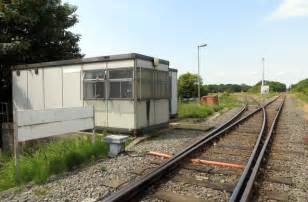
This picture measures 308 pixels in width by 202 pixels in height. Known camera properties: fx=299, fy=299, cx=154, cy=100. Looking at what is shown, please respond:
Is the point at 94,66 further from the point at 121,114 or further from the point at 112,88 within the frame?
the point at 121,114

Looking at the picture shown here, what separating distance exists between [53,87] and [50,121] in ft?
21.8

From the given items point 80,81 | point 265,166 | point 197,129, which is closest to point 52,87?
point 80,81

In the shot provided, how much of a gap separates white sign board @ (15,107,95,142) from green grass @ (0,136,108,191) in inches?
21.3

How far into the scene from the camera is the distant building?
11359 millimetres

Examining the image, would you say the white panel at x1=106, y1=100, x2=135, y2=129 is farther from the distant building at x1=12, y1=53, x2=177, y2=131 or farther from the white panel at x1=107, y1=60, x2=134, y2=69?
the white panel at x1=107, y1=60, x2=134, y2=69

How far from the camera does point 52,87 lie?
46.0ft

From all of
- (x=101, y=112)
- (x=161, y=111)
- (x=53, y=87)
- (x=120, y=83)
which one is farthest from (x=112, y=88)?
(x=53, y=87)

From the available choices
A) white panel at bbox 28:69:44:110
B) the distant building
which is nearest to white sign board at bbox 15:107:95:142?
the distant building

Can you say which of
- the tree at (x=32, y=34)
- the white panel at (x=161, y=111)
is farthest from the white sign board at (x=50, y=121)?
the tree at (x=32, y=34)

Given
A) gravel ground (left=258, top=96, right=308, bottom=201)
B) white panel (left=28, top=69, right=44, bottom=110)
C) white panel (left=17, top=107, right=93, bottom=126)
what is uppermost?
white panel (left=28, top=69, right=44, bottom=110)

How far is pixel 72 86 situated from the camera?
518 inches

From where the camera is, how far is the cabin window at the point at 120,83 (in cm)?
1137

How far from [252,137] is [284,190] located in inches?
228

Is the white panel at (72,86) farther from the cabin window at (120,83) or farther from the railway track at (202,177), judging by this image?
the railway track at (202,177)
